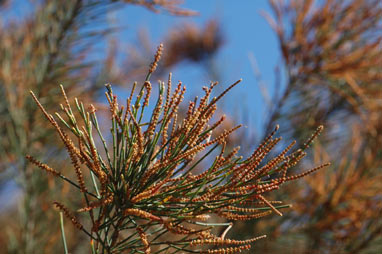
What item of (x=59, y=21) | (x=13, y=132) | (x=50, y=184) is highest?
(x=59, y=21)

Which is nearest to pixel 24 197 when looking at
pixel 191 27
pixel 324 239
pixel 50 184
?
pixel 50 184

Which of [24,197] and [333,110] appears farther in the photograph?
[333,110]

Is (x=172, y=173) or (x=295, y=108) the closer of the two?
(x=172, y=173)

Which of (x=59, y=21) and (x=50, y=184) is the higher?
(x=59, y=21)

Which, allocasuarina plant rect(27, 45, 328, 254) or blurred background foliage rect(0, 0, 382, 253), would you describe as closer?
allocasuarina plant rect(27, 45, 328, 254)

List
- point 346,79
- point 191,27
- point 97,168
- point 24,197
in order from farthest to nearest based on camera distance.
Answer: point 191,27 → point 346,79 → point 24,197 → point 97,168

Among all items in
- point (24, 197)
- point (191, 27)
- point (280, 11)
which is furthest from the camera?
point (191, 27)

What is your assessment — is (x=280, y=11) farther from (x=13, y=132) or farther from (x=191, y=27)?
(x=191, y=27)

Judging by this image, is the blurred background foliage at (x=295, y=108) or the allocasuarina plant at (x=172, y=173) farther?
the blurred background foliage at (x=295, y=108)
